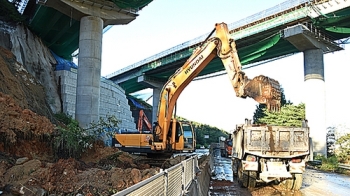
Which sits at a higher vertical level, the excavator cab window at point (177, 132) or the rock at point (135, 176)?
the excavator cab window at point (177, 132)

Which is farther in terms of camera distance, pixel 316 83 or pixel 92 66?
pixel 316 83

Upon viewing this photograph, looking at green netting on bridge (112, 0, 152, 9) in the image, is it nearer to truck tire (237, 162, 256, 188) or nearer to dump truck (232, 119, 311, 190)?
dump truck (232, 119, 311, 190)

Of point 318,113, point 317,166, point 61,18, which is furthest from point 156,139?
point 61,18

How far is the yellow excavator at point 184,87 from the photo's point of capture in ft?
38.0

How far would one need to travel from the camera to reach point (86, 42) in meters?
26.8

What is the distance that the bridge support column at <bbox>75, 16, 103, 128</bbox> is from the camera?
Answer: 26.6 meters

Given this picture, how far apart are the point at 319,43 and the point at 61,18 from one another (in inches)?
1063

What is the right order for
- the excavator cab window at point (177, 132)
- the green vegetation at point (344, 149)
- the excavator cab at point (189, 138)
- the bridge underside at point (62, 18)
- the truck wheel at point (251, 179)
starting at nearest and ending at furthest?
1. the truck wheel at point (251, 179)
2. the excavator cab window at point (177, 132)
3. the excavator cab at point (189, 138)
4. the bridge underside at point (62, 18)
5. the green vegetation at point (344, 149)

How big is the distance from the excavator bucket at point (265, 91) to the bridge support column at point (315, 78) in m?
23.0

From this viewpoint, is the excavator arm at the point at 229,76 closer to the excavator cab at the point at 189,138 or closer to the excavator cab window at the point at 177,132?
the excavator cab window at the point at 177,132

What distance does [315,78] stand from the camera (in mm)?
34000

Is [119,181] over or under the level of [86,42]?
under

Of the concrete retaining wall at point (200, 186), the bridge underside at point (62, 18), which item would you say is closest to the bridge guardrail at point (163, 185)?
the concrete retaining wall at point (200, 186)

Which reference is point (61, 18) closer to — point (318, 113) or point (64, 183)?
point (318, 113)
